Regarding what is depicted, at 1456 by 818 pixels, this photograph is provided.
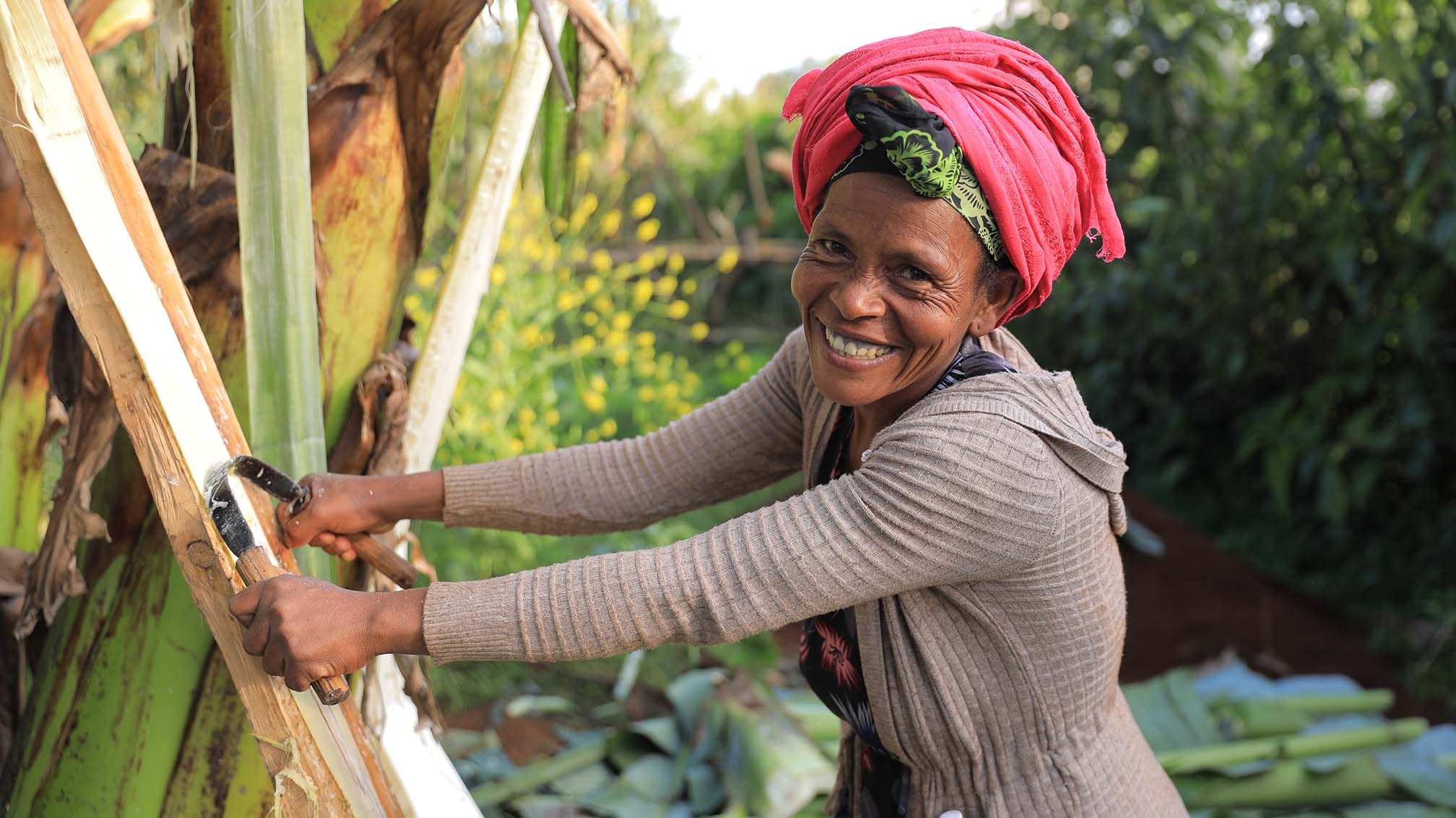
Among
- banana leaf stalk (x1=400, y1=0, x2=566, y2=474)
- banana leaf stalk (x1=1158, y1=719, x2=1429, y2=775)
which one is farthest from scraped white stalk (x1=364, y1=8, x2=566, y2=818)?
banana leaf stalk (x1=1158, y1=719, x2=1429, y2=775)

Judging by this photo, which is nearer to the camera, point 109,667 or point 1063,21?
point 109,667

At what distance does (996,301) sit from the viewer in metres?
1.36

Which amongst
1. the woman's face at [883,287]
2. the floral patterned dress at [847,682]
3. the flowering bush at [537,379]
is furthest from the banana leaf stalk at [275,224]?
the flowering bush at [537,379]

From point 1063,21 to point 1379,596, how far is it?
2708mm

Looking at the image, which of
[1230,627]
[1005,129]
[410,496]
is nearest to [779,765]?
[410,496]

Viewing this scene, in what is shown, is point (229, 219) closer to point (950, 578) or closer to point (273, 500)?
point (273, 500)

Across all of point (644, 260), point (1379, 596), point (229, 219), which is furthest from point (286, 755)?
point (1379, 596)

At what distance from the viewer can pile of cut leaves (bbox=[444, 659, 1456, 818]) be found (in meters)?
2.38

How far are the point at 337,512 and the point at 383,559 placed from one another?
0.09 meters

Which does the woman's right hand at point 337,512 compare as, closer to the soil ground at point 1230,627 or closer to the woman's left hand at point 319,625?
the woman's left hand at point 319,625

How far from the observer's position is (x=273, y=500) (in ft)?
4.39

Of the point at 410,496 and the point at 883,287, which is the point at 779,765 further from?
the point at 883,287

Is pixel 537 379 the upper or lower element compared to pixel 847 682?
upper

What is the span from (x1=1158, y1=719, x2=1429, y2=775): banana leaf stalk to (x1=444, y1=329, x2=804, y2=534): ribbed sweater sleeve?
55.9 inches
